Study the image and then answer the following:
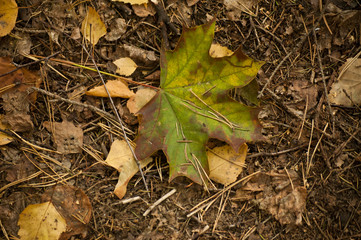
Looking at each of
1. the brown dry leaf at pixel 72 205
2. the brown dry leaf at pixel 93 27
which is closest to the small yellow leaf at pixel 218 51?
the brown dry leaf at pixel 93 27

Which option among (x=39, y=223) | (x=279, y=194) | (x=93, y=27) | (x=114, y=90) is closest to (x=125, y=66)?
(x=114, y=90)

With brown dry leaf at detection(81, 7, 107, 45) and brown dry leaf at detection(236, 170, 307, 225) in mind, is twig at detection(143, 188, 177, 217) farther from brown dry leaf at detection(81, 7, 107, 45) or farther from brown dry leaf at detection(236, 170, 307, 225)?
brown dry leaf at detection(81, 7, 107, 45)

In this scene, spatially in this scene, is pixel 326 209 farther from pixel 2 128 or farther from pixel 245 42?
pixel 2 128

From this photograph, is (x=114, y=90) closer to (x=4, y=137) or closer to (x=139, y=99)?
(x=139, y=99)

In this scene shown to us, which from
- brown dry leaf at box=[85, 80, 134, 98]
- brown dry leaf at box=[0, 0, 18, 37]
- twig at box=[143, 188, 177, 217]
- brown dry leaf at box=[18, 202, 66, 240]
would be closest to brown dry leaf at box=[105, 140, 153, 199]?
twig at box=[143, 188, 177, 217]

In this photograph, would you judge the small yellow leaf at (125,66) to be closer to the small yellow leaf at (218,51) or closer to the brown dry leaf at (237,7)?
the small yellow leaf at (218,51)

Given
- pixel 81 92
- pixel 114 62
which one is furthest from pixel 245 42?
pixel 81 92
